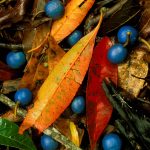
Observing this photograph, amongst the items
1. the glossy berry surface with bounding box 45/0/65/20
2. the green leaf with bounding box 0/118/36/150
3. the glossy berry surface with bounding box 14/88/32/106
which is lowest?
the green leaf with bounding box 0/118/36/150

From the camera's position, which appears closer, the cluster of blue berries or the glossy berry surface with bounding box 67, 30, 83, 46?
the cluster of blue berries

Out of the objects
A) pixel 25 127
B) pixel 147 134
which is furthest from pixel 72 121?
pixel 147 134

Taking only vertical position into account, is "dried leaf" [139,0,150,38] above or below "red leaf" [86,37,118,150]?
above

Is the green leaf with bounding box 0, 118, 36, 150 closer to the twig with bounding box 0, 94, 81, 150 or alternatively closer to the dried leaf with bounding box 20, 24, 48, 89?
the twig with bounding box 0, 94, 81, 150

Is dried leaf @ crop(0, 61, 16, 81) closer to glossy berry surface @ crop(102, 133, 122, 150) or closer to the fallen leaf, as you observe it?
the fallen leaf

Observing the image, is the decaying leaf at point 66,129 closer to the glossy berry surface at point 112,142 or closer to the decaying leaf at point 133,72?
the glossy berry surface at point 112,142

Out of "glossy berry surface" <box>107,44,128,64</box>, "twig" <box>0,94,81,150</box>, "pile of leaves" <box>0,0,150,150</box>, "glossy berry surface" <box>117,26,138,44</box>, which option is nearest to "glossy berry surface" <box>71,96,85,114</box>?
"pile of leaves" <box>0,0,150,150</box>

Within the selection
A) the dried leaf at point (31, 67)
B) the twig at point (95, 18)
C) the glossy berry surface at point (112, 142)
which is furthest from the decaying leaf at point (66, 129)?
Result: the twig at point (95, 18)

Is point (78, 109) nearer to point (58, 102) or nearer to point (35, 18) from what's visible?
point (58, 102)
